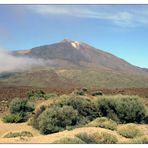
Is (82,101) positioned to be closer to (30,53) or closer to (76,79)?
(76,79)

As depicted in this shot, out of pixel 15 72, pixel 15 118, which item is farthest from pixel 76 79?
pixel 15 118

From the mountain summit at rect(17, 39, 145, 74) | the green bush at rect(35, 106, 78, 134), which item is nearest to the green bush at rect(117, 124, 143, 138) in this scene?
the green bush at rect(35, 106, 78, 134)

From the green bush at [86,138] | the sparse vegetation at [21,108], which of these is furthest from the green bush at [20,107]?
the green bush at [86,138]

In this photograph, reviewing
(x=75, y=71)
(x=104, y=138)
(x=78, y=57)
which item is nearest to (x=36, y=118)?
(x=104, y=138)

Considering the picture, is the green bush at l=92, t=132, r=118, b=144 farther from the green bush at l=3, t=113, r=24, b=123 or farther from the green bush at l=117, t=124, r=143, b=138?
the green bush at l=3, t=113, r=24, b=123

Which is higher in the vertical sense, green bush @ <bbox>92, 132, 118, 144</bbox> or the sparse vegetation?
the sparse vegetation

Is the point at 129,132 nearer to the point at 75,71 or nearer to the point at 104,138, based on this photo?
the point at 104,138
